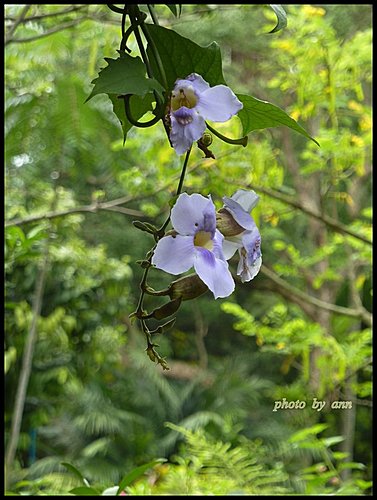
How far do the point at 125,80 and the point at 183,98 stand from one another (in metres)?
0.02

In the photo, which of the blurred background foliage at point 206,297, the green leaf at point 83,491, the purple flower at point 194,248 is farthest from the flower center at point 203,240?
the blurred background foliage at point 206,297

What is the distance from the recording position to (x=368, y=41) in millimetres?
1414

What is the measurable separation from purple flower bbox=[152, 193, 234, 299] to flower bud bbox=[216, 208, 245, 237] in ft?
0.03

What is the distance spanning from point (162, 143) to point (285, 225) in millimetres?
2309

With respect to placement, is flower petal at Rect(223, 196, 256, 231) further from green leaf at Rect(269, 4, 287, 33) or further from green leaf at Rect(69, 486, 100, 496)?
green leaf at Rect(69, 486, 100, 496)

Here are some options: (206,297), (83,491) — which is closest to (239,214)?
(83,491)

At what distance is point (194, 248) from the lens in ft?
0.62

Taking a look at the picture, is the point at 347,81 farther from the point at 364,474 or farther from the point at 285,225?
the point at 285,225

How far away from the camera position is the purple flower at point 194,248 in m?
0.18

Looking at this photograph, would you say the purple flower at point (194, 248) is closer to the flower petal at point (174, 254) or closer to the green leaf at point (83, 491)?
the flower petal at point (174, 254)

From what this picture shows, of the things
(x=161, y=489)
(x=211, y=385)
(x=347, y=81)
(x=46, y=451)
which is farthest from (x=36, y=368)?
(x=347, y=81)

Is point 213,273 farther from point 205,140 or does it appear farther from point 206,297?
point 206,297

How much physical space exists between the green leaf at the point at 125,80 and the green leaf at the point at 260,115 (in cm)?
3

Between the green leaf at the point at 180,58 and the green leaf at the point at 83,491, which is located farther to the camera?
the green leaf at the point at 83,491
